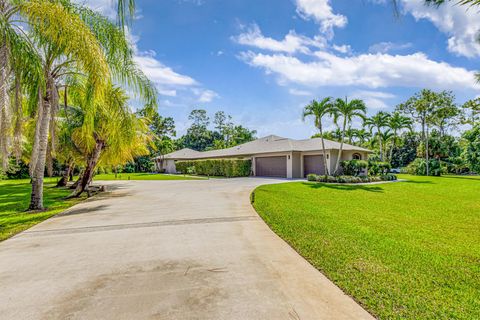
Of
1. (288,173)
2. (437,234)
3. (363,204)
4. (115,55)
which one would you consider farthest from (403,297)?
(288,173)

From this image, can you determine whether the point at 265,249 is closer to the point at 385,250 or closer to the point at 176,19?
the point at 385,250

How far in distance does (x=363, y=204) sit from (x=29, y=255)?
35.5 feet

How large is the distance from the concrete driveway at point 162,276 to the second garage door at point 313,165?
1876 centimetres

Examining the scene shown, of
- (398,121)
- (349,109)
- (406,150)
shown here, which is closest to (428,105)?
(398,121)

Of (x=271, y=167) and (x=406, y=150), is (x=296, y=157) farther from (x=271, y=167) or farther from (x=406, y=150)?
(x=406, y=150)

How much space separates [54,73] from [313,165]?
21.5m

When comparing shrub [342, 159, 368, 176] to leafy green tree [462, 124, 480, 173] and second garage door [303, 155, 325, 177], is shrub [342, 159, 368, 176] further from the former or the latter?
leafy green tree [462, 124, 480, 173]

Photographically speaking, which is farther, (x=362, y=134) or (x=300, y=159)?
(x=362, y=134)

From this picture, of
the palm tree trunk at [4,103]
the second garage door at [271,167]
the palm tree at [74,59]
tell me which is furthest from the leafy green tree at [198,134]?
the palm tree trunk at [4,103]


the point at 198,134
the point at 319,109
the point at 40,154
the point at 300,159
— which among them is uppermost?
the point at 198,134

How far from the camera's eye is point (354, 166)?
73.6ft

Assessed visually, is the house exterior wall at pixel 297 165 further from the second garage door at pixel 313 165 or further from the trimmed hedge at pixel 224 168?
the trimmed hedge at pixel 224 168

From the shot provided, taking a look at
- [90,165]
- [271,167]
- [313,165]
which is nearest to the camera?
[90,165]

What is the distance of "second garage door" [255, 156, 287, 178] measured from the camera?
2581 cm
